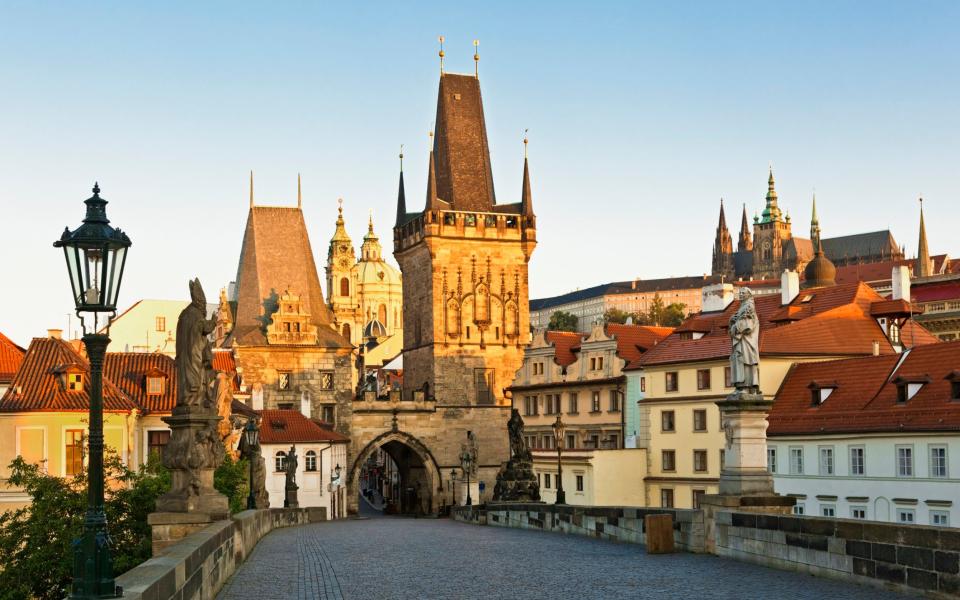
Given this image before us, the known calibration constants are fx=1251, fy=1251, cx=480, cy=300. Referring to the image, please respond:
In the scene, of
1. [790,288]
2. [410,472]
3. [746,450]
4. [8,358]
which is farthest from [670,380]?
[746,450]

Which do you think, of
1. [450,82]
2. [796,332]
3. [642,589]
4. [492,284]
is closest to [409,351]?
[492,284]

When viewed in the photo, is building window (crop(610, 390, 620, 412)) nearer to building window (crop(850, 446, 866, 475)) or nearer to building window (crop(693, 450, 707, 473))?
building window (crop(693, 450, 707, 473))

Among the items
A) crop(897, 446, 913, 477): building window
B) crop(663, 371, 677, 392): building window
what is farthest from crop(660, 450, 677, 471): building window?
crop(897, 446, 913, 477): building window

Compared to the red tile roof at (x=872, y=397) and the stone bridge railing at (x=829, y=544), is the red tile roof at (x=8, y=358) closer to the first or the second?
the red tile roof at (x=872, y=397)

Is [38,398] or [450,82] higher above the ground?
[450,82]

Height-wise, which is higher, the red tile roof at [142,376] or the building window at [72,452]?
the red tile roof at [142,376]

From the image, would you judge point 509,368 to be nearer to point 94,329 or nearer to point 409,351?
point 409,351

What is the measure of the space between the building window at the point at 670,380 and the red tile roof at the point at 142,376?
22503mm

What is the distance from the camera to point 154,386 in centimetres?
5453

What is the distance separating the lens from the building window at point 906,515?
136 feet

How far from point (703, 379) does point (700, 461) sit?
12.1ft

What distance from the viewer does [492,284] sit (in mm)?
86125

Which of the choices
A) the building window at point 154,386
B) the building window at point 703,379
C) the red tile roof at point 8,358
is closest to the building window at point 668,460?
the building window at point 703,379

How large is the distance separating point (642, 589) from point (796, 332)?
4061 cm
